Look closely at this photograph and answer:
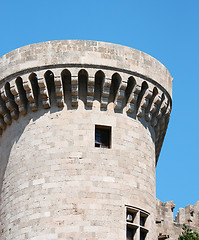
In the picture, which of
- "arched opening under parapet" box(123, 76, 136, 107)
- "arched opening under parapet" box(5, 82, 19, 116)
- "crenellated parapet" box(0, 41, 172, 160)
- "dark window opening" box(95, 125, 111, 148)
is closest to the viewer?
"dark window opening" box(95, 125, 111, 148)

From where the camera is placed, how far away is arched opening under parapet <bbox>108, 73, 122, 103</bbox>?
78.3 feet

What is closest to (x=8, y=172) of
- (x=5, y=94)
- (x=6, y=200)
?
(x=6, y=200)

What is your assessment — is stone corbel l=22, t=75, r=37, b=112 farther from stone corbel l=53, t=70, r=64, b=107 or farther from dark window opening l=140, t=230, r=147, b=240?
dark window opening l=140, t=230, r=147, b=240

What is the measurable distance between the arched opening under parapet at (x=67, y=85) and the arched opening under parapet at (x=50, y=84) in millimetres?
363

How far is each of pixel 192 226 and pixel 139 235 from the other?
7651mm

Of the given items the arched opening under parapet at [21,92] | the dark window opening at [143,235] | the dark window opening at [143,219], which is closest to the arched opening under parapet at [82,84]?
the arched opening under parapet at [21,92]

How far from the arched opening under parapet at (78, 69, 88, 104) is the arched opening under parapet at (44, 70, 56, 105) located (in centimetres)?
85

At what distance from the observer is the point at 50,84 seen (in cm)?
2394

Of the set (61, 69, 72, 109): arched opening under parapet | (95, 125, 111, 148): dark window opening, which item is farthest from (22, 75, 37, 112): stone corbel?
(95, 125, 111, 148): dark window opening

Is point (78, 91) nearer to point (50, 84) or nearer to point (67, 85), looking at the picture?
point (67, 85)

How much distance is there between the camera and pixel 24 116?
2420 cm

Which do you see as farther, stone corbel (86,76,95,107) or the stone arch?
the stone arch

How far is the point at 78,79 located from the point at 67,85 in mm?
426

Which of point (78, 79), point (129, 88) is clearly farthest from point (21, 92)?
point (129, 88)
